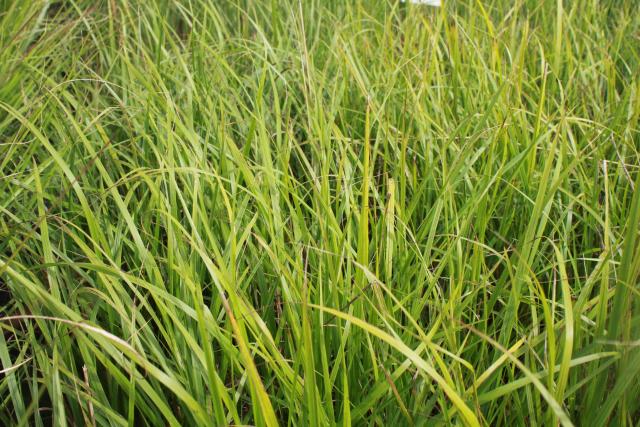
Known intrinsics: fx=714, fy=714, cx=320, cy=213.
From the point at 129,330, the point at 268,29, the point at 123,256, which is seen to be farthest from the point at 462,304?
the point at 268,29

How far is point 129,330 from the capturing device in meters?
0.93

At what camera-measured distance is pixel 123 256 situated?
1166 mm

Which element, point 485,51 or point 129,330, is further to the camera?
point 485,51

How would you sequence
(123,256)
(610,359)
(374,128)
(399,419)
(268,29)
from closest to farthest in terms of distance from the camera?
1. (610,359)
2. (399,419)
3. (123,256)
4. (374,128)
5. (268,29)

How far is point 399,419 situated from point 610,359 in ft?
0.87

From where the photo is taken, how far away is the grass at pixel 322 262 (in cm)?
81

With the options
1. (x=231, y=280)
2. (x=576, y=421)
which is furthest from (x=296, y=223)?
(x=576, y=421)

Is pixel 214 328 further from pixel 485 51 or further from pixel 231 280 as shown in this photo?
pixel 485 51

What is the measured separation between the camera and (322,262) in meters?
0.97

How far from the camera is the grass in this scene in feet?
2.66

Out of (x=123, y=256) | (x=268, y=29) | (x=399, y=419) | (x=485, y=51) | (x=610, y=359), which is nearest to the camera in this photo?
(x=610, y=359)

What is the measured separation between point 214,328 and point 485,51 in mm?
1120

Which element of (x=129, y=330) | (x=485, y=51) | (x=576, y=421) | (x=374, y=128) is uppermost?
(x=485, y=51)

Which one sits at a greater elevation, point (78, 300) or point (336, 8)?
point (336, 8)
